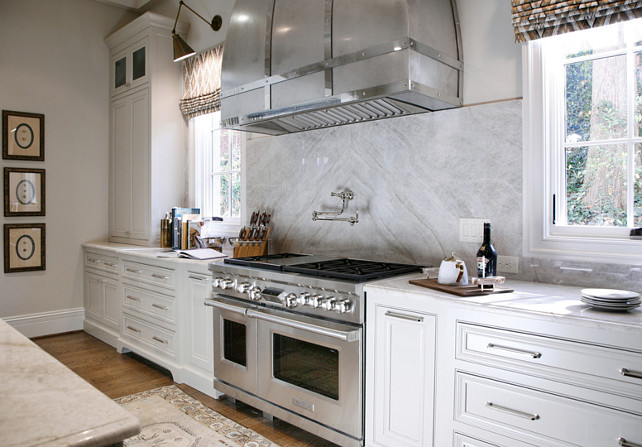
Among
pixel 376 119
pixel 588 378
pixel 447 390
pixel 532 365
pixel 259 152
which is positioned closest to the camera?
pixel 588 378

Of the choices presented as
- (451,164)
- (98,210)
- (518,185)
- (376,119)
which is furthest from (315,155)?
(98,210)

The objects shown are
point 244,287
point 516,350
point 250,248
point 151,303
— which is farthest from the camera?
point 151,303

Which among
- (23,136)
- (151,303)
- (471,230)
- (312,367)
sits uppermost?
(23,136)

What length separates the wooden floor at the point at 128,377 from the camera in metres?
2.64

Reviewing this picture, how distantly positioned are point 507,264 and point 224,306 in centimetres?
160

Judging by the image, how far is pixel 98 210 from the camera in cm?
503

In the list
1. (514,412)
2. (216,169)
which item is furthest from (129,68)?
(514,412)

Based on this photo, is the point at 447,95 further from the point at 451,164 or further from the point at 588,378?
the point at 588,378

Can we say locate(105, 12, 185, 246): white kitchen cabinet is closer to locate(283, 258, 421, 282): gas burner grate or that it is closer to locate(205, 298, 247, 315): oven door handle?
locate(205, 298, 247, 315): oven door handle

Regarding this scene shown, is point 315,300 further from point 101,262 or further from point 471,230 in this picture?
point 101,262

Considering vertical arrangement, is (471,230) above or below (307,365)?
above

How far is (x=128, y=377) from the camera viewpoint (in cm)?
355

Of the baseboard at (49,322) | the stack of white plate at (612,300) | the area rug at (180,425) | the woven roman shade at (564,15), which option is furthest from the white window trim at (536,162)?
the baseboard at (49,322)

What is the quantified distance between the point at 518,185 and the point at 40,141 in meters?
4.32
